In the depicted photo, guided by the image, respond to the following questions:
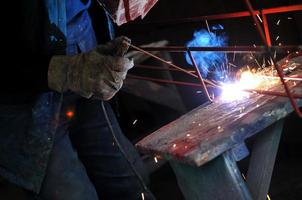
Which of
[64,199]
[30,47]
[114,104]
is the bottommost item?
[64,199]

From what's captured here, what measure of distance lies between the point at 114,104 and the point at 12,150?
1.00m

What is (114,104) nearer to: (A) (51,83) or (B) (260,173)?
(A) (51,83)

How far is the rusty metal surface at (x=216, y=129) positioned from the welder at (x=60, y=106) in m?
0.39

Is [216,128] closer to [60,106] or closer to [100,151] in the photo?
[60,106]

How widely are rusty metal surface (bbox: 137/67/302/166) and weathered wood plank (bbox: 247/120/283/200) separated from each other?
139mm

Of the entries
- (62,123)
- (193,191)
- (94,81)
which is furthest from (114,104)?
(193,191)

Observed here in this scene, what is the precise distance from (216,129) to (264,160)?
32 cm

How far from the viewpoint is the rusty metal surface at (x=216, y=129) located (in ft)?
5.19

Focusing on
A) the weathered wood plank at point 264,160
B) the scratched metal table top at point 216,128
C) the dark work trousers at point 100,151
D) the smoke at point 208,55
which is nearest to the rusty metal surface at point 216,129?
the scratched metal table top at point 216,128

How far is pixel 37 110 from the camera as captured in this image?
7.54 feet

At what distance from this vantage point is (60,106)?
2363mm

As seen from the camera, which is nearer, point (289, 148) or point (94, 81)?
point (94, 81)

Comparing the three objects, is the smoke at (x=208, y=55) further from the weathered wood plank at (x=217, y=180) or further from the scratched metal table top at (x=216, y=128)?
the weathered wood plank at (x=217, y=180)

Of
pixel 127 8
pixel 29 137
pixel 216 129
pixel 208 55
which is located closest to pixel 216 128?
pixel 216 129
